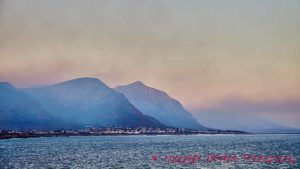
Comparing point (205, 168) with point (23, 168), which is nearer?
point (205, 168)

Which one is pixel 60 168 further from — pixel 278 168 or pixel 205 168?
pixel 278 168

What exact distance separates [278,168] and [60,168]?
44311 millimetres

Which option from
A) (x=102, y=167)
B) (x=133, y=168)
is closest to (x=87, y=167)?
(x=102, y=167)

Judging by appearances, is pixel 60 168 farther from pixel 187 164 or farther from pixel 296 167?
pixel 296 167

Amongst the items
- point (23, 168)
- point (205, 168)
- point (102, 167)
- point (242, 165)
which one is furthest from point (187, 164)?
point (23, 168)

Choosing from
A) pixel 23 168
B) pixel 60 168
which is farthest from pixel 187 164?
pixel 23 168

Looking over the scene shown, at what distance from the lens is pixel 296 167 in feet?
259

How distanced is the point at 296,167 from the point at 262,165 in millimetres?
6943

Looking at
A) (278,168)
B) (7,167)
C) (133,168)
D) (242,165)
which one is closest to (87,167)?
(133,168)

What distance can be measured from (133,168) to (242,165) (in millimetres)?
23285

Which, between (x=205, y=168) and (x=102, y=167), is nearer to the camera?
(x=205, y=168)

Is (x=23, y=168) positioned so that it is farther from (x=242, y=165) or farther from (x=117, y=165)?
(x=242, y=165)

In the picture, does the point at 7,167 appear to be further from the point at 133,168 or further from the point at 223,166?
the point at 223,166

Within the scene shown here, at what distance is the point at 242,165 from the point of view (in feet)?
273
